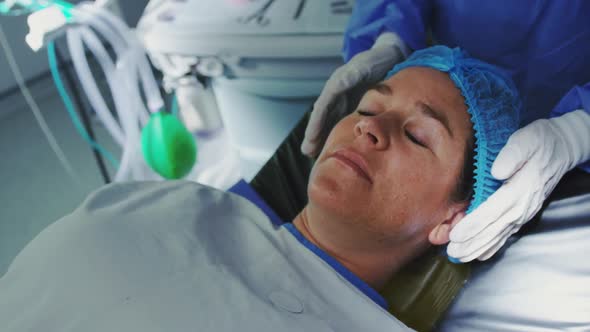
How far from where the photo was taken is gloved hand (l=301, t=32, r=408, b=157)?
110 centimetres

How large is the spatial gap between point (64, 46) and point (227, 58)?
4.44 feet

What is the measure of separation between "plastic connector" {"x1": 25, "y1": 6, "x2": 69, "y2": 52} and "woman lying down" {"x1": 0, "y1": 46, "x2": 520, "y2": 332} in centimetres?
53

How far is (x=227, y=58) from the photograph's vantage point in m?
1.53

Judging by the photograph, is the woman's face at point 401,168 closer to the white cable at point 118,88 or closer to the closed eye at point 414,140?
the closed eye at point 414,140

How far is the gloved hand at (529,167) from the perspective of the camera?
2.67 feet

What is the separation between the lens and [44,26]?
1.30 metres

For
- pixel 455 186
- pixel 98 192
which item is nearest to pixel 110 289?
pixel 98 192

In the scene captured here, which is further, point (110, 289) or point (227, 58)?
point (227, 58)

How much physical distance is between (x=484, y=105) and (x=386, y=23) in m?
0.39

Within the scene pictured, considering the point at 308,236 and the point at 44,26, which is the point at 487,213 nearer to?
the point at 308,236

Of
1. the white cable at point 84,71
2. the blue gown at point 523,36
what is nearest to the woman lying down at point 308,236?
the blue gown at point 523,36

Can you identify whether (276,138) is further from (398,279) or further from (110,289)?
(110,289)

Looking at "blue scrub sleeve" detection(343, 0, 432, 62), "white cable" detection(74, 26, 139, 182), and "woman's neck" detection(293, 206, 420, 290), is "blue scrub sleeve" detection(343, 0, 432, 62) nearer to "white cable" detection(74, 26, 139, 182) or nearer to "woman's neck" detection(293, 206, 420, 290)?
"woman's neck" detection(293, 206, 420, 290)

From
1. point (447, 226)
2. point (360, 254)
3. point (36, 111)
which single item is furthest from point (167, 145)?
point (36, 111)
